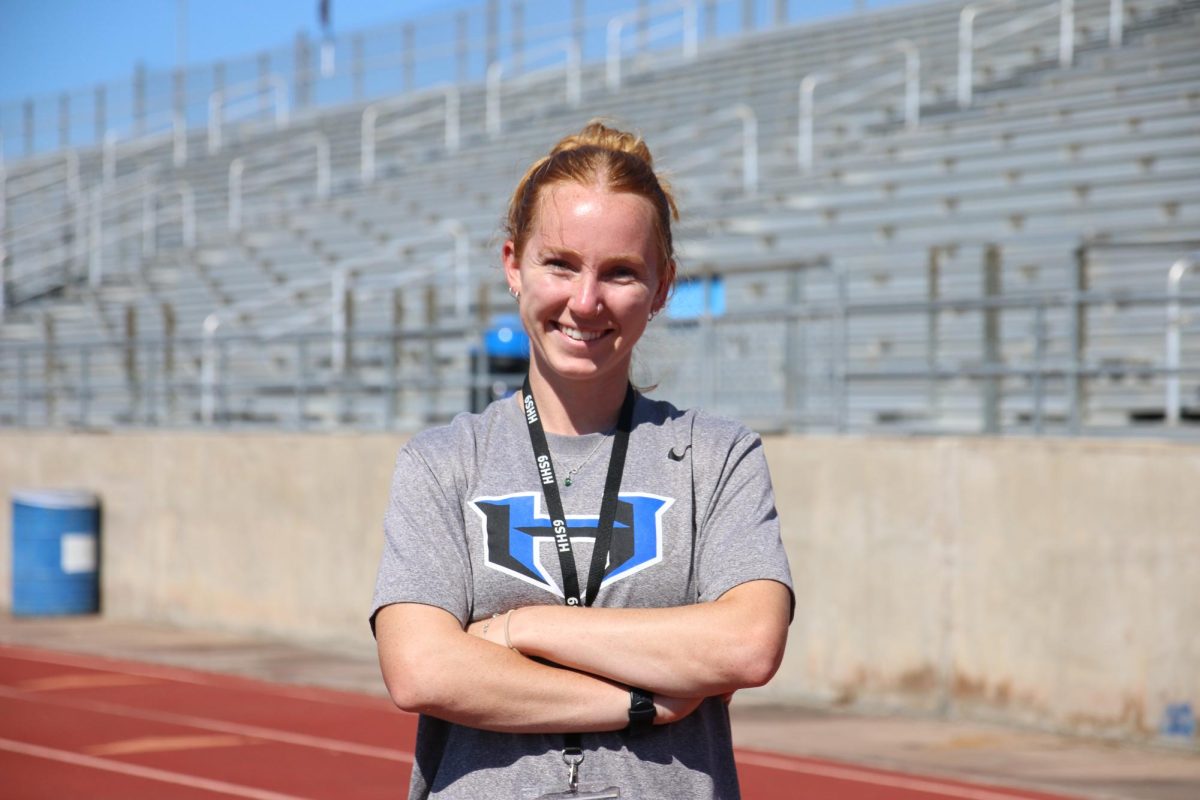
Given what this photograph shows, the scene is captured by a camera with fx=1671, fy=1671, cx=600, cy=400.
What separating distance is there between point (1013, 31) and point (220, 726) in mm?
13798

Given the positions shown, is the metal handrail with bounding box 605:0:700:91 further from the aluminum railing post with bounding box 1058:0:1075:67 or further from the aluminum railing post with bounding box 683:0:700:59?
the aluminum railing post with bounding box 1058:0:1075:67

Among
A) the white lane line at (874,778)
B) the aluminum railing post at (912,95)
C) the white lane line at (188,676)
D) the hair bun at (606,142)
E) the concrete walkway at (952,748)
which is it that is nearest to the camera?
the hair bun at (606,142)

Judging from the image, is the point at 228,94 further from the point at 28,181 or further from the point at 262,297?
the point at 262,297

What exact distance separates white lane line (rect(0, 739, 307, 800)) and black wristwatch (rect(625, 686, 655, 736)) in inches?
230

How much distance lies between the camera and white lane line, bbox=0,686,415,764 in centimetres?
904

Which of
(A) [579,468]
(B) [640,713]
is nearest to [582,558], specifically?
(A) [579,468]

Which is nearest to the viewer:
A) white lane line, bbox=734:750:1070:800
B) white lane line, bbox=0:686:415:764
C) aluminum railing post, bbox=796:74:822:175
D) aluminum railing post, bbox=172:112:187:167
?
white lane line, bbox=734:750:1070:800

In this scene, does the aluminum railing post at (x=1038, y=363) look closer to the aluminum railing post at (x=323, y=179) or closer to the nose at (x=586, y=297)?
the nose at (x=586, y=297)

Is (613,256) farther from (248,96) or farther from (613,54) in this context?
(248,96)

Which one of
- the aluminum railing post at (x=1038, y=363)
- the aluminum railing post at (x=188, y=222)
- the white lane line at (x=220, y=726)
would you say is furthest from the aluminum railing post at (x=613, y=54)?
the aluminum railing post at (x=1038, y=363)

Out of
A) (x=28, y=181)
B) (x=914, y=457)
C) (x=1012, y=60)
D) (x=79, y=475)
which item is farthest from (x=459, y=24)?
(x=914, y=457)

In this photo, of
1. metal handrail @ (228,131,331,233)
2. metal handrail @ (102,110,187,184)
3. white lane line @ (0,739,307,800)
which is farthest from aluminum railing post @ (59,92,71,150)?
white lane line @ (0,739,307,800)

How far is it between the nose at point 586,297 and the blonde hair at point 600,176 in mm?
135

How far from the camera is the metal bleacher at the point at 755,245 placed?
10648 millimetres
